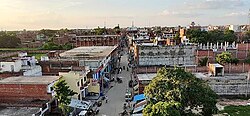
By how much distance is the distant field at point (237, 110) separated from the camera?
85.8ft

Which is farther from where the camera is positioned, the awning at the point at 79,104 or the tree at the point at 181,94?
the awning at the point at 79,104

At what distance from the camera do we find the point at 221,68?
36656 mm

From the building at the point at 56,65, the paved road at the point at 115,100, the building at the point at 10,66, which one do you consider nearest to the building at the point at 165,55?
the paved road at the point at 115,100

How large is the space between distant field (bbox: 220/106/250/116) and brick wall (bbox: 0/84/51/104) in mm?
18171

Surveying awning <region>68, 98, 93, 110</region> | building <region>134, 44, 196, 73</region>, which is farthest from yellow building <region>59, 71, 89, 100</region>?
building <region>134, 44, 196, 73</region>

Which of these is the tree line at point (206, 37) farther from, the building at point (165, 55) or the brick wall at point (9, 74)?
the brick wall at point (9, 74)

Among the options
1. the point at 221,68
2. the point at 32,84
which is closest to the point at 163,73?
the point at 32,84

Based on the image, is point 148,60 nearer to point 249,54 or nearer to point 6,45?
point 249,54

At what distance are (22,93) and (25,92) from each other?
0.37 meters

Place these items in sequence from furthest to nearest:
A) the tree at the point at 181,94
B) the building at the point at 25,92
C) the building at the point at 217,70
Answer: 1. the building at the point at 217,70
2. the building at the point at 25,92
3. the tree at the point at 181,94

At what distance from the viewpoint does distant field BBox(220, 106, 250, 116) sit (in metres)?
26.1

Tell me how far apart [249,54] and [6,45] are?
75.7 meters

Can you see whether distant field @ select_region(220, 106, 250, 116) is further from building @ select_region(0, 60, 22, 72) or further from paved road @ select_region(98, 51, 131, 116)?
building @ select_region(0, 60, 22, 72)

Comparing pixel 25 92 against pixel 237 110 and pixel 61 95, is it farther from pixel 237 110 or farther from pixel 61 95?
pixel 237 110
